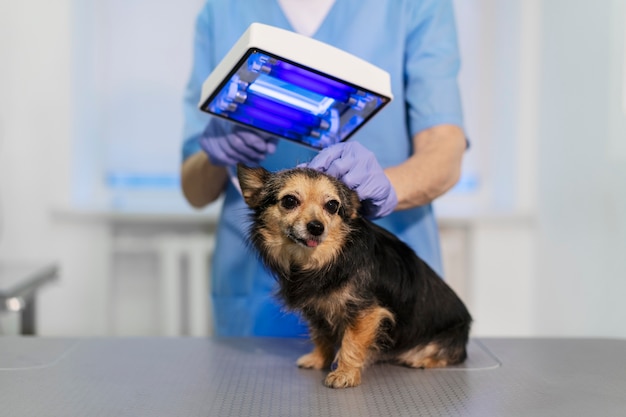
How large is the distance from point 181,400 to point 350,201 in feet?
1.26

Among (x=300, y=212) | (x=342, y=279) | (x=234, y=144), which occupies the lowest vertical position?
(x=342, y=279)

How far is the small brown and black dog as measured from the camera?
1062mm

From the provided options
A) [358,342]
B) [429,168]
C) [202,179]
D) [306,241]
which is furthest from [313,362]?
[202,179]

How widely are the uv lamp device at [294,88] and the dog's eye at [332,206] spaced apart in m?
0.17

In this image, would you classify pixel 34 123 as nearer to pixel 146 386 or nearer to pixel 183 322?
pixel 183 322

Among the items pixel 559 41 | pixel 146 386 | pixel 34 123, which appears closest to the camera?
pixel 146 386

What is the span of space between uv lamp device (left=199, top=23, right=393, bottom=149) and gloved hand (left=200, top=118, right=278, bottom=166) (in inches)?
3.9

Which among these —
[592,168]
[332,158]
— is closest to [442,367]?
[332,158]

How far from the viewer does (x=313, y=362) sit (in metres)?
1.18

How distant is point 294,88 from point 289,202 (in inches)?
7.0

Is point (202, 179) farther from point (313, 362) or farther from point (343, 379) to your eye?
point (343, 379)

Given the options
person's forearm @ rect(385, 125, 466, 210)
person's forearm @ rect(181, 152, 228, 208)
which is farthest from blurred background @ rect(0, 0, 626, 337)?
person's forearm @ rect(385, 125, 466, 210)

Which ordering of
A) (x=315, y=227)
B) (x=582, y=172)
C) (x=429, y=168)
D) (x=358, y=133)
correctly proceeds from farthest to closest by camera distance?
(x=582, y=172) → (x=358, y=133) → (x=429, y=168) → (x=315, y=227)

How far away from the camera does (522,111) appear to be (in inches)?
102
